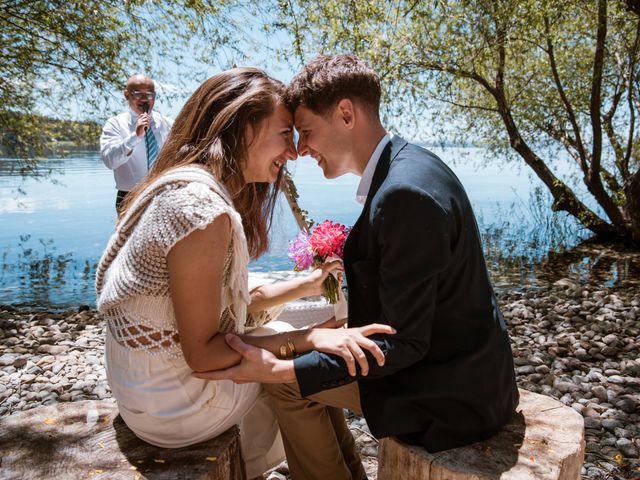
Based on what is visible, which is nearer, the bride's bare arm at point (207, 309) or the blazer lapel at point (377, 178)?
the bride's bare arm at point (207, 309)

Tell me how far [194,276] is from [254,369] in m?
0.45

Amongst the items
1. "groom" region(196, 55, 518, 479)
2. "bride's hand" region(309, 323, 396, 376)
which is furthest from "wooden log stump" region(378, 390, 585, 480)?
"bride's hand" region(309, 323, 396, 376)

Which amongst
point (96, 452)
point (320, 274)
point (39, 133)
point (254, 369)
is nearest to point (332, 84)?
point (320, 274)

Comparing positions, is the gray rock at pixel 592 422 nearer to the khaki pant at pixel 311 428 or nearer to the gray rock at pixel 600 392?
the gray rock at pixel 600 392

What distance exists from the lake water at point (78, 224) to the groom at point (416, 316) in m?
0.93

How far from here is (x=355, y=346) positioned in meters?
2.10

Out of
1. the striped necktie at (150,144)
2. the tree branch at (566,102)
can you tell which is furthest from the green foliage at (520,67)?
the striped necktie at (150,144)

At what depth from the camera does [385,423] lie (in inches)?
86.7

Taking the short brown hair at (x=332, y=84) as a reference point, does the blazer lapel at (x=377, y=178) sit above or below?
below

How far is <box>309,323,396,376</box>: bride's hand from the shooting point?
208 centimetres

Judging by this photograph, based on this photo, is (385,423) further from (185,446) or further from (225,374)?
(185,446)

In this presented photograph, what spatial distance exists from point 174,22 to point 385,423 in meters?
8.41

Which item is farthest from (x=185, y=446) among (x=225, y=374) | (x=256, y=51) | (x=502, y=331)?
(x=256, y=51)

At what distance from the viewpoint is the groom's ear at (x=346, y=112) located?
2502mm
